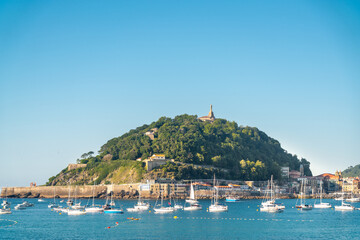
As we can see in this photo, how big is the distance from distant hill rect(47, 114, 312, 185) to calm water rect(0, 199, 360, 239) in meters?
53.6

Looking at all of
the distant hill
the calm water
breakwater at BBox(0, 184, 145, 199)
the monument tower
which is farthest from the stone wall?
the calm water

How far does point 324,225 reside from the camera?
2773 inches

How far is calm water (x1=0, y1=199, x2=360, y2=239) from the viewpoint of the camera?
59000 millimetres

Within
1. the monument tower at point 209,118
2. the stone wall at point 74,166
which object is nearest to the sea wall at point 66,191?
the stone wall at point 74,166

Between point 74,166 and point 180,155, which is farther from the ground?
point 180,155

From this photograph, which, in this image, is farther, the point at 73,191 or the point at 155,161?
the point at 73,191

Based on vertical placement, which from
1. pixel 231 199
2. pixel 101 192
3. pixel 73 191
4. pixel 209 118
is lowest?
pixel 231 199

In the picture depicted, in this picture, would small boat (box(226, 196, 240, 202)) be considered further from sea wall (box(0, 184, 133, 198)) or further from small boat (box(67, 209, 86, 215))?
small boat (box(67, 209, 86, 215))

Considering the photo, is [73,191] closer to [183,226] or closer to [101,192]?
[101,192]

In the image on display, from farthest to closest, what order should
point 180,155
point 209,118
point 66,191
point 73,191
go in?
point 209,118, point 180,155, point 66,191, point 73,191

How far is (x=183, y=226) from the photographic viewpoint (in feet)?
219

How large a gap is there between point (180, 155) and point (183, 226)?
7661cm

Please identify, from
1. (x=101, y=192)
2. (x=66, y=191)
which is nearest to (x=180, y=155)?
(x=101, y=192)

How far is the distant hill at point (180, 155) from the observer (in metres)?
140
